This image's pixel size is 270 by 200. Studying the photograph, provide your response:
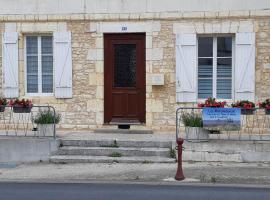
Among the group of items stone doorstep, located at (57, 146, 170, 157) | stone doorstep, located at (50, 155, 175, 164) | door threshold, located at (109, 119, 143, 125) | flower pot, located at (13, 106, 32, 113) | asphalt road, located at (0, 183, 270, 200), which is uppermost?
flower pot, located at (13, 106, 32, 113)

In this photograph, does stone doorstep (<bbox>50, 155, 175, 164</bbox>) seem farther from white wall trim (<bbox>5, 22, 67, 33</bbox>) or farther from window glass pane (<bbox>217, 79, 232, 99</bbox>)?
white wall trim (<bbox>5, 22, 67, 33</bbox>)

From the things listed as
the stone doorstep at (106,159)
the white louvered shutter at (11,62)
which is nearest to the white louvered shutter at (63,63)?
the white louvered shutter at (11,62)

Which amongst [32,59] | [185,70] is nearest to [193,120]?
[185,70]

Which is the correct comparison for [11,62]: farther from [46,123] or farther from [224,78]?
[224,78]

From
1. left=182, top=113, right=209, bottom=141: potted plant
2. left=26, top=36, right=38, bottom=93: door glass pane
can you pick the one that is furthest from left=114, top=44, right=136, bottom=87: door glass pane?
left=182, top=113, right=209, bottom=141: potted plant

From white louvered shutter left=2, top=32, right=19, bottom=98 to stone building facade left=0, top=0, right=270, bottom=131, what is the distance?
0.09 m

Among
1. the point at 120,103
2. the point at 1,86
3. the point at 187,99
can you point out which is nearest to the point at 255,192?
the point at 187,99

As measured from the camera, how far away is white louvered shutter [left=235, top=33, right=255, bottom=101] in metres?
12.5

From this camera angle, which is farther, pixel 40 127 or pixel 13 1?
pixel 13 1

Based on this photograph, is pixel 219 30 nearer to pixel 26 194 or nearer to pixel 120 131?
pixel 120 131

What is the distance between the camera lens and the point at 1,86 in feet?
44.1

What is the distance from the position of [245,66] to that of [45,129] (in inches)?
213

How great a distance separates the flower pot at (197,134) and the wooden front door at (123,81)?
2.62 m

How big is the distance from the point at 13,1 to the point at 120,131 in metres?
4.72
